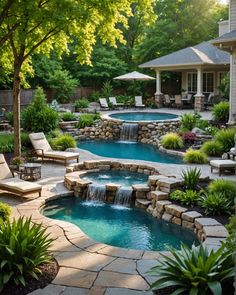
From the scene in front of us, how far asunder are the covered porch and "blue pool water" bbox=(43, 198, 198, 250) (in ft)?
56.7

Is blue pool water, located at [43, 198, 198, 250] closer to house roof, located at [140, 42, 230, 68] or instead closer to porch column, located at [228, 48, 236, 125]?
porch column, located at [228, 48, 236, 125]

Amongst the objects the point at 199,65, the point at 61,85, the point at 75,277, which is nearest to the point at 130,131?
the point at 199,65

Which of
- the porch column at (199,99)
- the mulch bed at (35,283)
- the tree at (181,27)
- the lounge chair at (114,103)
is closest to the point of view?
the mulch bed at (35,283)

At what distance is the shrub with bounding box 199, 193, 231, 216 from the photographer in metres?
8.48

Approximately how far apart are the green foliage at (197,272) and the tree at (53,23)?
6.79 m

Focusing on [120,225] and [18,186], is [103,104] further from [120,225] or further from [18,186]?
[120,225]

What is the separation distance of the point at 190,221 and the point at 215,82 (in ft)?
72.9

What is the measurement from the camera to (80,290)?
516cm

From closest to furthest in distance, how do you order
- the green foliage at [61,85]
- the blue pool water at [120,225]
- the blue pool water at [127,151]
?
the blue pool water at [120,225]
the blue pool water at [127,151]
the green foliage at [61,85]

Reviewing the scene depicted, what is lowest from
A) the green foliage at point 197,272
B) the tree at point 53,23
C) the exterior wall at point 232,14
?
the green foliage at point 197,272

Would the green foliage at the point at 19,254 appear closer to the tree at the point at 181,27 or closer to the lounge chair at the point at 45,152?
the lounge chair at the point at 45,152

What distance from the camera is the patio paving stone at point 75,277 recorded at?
5.34 m

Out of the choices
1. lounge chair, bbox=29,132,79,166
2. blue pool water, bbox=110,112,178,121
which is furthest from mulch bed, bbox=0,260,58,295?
blue pool water, bbox=110,112,178,121

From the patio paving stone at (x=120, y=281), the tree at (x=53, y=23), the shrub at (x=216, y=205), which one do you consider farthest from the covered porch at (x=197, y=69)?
the patio paving stone at (x=120, y=281)
